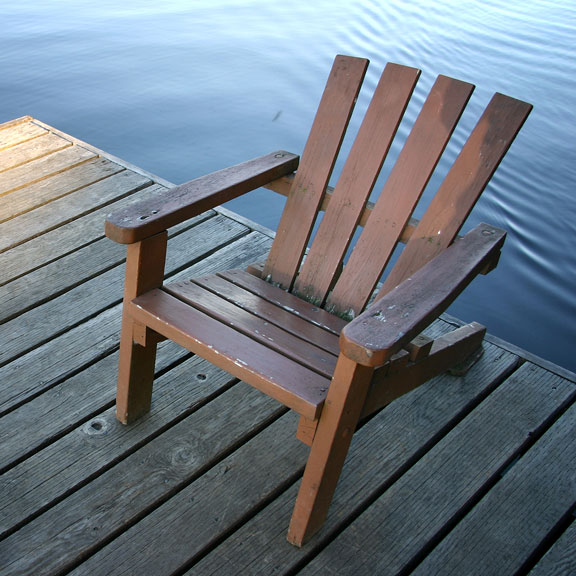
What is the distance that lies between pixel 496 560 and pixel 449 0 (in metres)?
9.02

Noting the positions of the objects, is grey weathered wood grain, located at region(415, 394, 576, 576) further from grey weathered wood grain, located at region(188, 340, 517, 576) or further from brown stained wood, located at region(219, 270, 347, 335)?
brown stained wood, located at region(219, 270, 347, 335)

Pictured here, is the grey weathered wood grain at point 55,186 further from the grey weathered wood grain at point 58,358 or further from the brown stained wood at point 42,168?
the grey weathered wood grain at point 58,358

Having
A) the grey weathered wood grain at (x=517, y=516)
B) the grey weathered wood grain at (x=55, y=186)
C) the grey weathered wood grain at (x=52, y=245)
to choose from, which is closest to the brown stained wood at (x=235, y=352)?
the grey weathered wood grain at (x=517, y=516)

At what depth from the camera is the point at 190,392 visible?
1.91 m

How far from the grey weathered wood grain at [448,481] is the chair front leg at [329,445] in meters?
0.09

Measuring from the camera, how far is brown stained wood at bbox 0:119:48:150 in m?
3.13

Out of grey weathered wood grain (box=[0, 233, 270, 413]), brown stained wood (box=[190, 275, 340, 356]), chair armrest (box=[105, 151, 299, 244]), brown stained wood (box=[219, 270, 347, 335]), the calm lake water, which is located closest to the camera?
chair armrest (box=[105, 151, 299, 244])

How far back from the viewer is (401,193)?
71.5 inches

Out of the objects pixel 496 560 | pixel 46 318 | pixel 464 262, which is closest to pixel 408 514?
pixel 496 560

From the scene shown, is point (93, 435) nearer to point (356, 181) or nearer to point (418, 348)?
point (418, 348)

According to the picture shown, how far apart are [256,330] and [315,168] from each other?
547 millimetres

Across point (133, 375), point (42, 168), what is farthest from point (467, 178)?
point (42, 168)

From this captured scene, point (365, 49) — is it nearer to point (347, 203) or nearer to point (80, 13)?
point (80, 13)

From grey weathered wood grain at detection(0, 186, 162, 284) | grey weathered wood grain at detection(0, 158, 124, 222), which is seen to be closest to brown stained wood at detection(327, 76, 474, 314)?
grey weathered wood grain at detection(0, 186, 162, 284)
